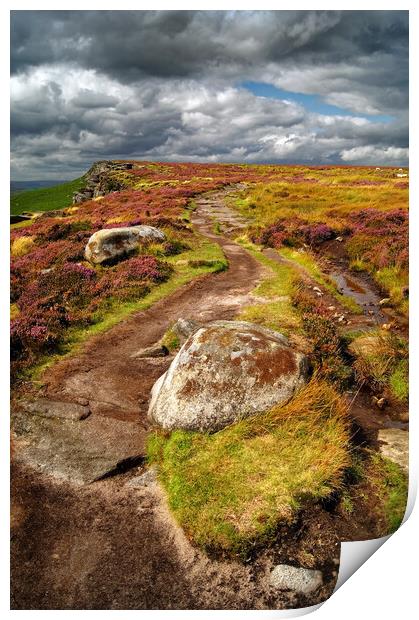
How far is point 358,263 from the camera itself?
1531 cm

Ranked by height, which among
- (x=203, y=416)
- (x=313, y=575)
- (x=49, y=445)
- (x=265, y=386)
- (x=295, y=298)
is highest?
(x=295, y=298)

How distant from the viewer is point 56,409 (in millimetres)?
7652

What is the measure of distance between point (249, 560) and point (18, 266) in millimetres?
13112

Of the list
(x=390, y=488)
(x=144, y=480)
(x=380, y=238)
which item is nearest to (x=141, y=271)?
(x=380, y=238)

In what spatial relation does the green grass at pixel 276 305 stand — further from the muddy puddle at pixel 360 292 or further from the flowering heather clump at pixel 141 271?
the flowering heather clump at pixel 141 271

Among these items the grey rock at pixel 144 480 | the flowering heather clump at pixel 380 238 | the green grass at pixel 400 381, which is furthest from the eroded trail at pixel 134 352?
the green grass at pixel 400 381

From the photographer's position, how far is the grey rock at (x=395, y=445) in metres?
7.30

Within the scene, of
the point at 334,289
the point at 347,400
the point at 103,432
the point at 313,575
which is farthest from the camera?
the point at 334,289

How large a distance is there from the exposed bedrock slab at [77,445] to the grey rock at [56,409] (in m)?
0.11

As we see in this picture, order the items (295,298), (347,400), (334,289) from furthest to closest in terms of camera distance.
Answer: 1. (334,289)
2. (295,298)
3. (347,400)

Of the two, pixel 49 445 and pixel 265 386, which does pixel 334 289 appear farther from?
pixel 49 445

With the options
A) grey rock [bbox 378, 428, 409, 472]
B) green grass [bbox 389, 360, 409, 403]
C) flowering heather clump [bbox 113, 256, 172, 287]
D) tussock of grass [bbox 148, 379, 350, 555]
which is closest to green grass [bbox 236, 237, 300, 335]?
green grass [bbox 389, 360, 409, 403]

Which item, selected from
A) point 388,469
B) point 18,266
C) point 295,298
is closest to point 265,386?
point 388,469

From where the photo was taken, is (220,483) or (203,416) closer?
(220,483)
